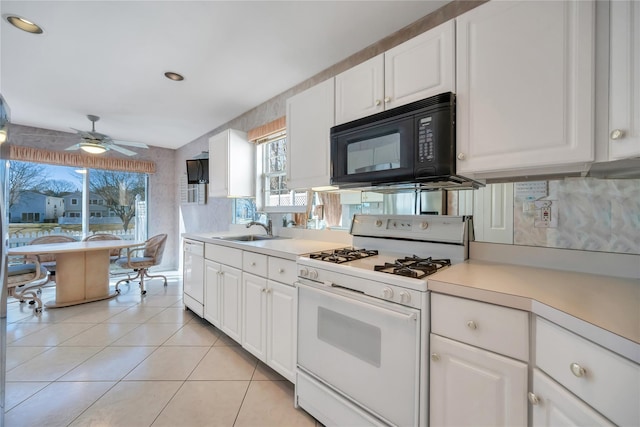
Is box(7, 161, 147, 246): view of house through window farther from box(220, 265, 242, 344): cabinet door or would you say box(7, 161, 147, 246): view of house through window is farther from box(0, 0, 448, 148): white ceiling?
box(220, 265, 242, 344): cabinet door

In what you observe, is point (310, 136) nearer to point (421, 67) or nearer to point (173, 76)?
point (421, 67)

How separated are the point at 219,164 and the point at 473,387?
3.18 m

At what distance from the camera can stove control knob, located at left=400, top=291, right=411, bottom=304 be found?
111 centimetres

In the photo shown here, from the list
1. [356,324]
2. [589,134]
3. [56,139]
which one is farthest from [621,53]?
[56,139]

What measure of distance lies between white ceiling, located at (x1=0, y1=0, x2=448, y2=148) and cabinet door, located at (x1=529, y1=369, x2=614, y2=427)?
2027mm

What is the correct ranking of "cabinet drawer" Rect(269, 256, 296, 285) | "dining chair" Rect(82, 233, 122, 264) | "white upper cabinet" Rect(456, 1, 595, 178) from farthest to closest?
"dining chair" Rect(82, 233, 122, 264) < "cabinet drawer" Rect(269, 256, 296, 285) < "white upper cabinet" Rect(456, 1, 595, 178)

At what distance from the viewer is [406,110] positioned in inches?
53.9

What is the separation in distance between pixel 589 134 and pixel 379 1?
1.38 m

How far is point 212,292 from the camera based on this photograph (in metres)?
2.51

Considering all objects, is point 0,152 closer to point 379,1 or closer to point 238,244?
point 238,244

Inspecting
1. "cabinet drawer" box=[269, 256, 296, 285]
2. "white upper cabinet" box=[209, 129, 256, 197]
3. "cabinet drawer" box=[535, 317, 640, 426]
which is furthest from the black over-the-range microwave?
"white upper cabinet" box=[209, 129, 256, 197]

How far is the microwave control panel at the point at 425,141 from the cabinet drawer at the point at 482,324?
24.7 inches

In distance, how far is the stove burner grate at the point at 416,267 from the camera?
1166 mm

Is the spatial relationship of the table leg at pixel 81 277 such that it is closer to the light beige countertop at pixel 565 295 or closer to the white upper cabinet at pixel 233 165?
the white upper cabinet at pixel 233 165
